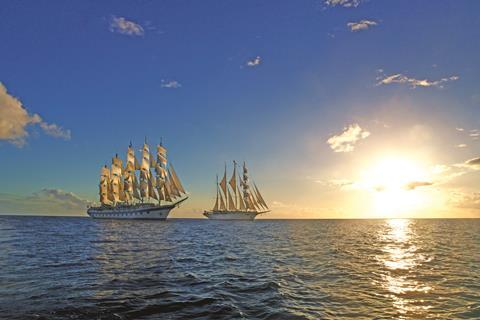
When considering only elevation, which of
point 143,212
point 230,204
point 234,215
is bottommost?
point 234,215

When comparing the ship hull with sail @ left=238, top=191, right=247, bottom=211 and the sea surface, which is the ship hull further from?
the sea surface

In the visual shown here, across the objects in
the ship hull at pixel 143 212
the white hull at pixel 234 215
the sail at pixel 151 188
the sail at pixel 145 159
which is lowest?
the white hull at pixel 234 215

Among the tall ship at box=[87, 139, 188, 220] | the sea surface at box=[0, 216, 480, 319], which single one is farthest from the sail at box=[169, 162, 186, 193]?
the sea surface at box=[0, 216, 480, 319]

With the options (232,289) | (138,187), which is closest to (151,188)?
(138,187)

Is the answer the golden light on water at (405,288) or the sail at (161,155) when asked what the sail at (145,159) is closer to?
the sail at (161,155)

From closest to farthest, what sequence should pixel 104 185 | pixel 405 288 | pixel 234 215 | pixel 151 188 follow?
pixel 405 288, pixel 151 188, pixel 104 185, pixel 234 215

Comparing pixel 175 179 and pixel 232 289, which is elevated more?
pixel 175 179

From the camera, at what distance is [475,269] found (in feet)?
65.4

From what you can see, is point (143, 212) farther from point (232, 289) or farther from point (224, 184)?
point (232, 289)

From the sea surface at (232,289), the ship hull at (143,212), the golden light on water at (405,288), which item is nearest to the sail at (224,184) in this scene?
the ship hull at (143,212)

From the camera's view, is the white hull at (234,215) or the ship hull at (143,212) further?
the white hull at (234,215)

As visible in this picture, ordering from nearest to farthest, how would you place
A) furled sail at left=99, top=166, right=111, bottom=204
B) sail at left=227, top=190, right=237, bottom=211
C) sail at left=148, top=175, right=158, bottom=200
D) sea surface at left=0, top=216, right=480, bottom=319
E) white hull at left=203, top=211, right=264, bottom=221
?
1. sea surface at left=0, top=216, right=480, bottom=319
2. sail at left=148, top=175, right=158, bottom=200
3. furled sail at left=99, top=166, right=111, bottom=204
4. sail at left=227, top=190, right=237, bottom=211
5. white hull at left=203, top=211, right=264, bottom=221

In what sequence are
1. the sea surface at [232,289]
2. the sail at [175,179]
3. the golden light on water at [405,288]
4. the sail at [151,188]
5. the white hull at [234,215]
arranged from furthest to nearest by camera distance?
the white hull at [234,215] → the sail at [151,188] → the sail at [175,179] → the golden light on water at [405,288] → the sea surface at [232,289]

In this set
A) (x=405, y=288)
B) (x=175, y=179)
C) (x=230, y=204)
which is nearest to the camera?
(x=405, y=288)
